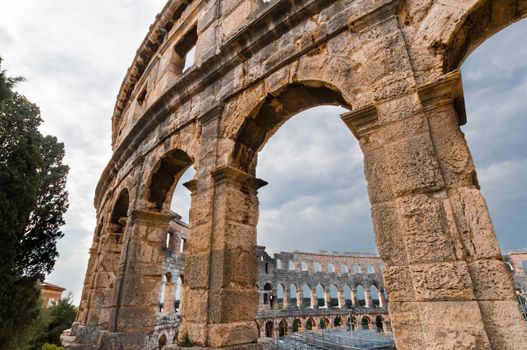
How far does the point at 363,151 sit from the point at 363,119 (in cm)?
29

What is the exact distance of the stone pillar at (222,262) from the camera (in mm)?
3023

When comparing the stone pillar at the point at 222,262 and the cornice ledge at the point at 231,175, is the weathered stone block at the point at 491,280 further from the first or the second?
the cornice ledge at the point at 231,175

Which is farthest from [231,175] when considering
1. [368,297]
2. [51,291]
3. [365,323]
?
[365,323]

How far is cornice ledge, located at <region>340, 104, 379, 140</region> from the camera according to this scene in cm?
253

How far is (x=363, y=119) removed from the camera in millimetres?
2576

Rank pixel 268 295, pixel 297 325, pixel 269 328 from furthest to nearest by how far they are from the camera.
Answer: pixel 268 295
pixel 297 325
pixel 269 328

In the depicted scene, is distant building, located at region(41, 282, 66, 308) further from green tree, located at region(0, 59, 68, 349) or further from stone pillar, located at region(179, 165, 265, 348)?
stone pillar, located at region(179, 165, 265, 348)

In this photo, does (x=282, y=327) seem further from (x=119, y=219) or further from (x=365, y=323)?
(x=119, y=219)

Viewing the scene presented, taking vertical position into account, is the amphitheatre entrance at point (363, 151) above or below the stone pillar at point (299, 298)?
above

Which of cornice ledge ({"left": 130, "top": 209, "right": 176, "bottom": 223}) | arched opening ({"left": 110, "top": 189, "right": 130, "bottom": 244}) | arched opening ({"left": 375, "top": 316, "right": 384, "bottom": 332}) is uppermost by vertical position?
arched opening ({"left": 110, "top": 189, "right": 130, "bottom": 244})

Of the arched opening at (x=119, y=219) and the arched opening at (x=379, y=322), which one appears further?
the arched opening at (x=379, y=322)

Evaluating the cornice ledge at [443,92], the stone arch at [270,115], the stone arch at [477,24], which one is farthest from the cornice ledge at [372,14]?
the cornice ledge at [443,92]

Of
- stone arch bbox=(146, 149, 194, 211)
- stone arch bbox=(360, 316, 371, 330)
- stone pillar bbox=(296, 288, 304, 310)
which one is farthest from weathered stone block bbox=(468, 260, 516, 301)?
stone arch bbox=(360, 316, 371, 330)

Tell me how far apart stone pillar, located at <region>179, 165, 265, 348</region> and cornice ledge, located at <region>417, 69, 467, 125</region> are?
2207mm
